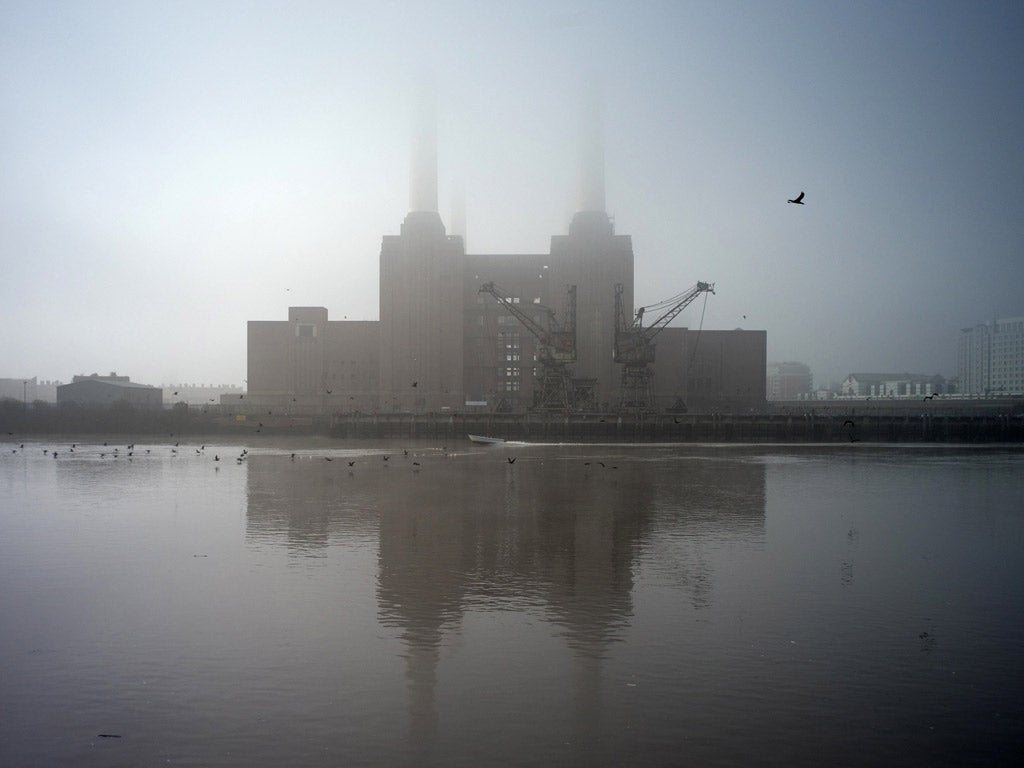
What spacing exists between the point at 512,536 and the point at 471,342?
329 ft

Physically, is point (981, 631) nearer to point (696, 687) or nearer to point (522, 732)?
point (696, 687)

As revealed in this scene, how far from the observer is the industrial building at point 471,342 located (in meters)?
121

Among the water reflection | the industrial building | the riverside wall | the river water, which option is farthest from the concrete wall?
the river water

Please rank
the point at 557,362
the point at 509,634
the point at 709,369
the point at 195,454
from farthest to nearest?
the point at 709,369 → the point at 557,362 → the point at 195,454 → the point at 509,634

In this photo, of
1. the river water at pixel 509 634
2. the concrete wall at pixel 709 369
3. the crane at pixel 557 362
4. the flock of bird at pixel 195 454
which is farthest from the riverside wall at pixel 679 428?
the river water at pixel 509 634

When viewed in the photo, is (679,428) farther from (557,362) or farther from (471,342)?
(471,342)

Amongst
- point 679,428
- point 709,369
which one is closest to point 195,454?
point 679,428

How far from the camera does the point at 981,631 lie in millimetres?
15789

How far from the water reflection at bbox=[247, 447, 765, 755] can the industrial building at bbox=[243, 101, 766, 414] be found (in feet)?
222

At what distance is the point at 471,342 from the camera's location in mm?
126062

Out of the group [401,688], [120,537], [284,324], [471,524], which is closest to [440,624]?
[401,688]

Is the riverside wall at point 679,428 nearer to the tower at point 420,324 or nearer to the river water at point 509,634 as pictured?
the tower at point 420,324

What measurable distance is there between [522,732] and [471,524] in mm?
18075

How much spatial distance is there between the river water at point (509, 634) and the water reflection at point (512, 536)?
123 mm
